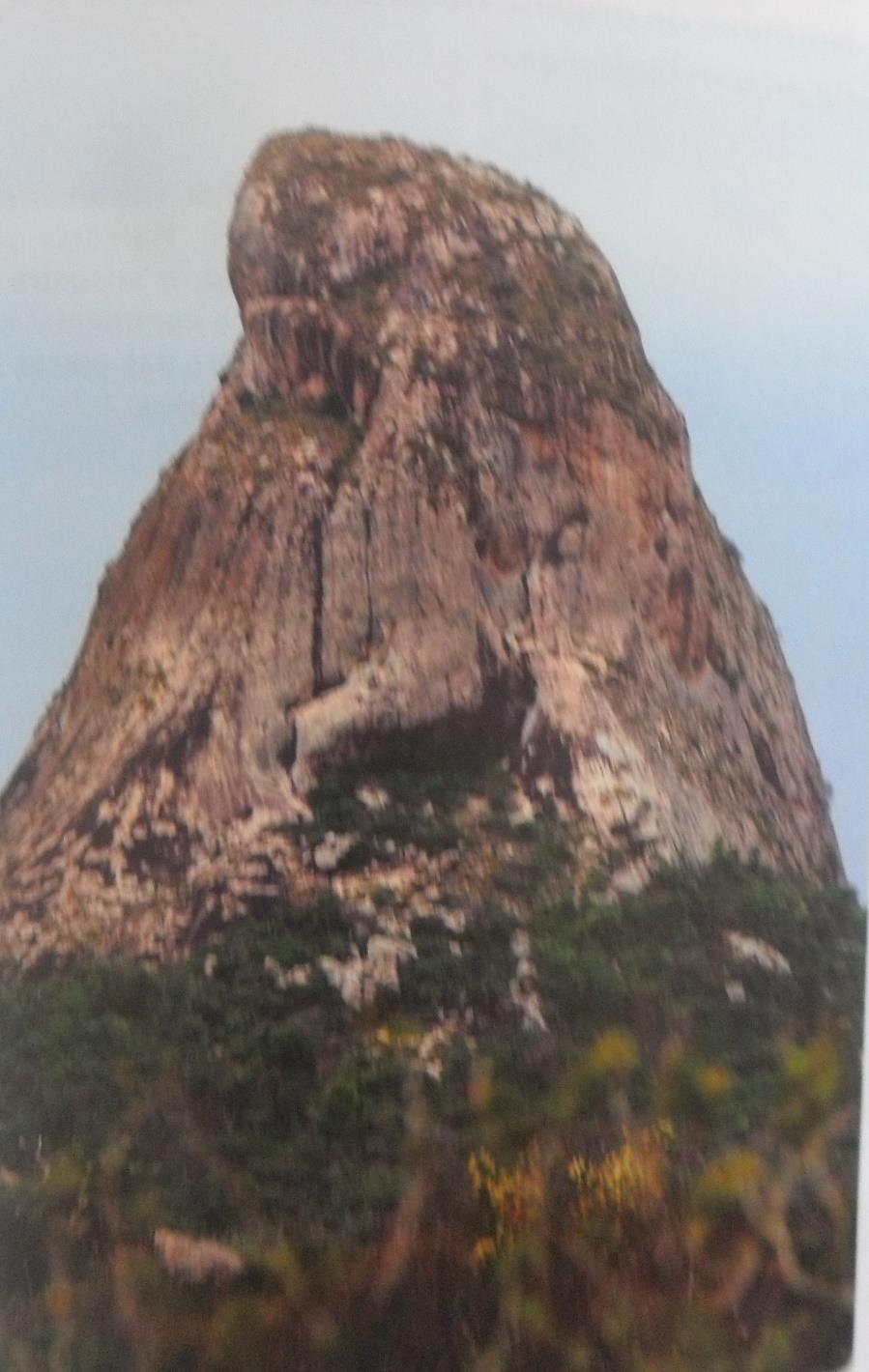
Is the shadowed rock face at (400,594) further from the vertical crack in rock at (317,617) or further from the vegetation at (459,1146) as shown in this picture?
the vegetation at (459,1146)

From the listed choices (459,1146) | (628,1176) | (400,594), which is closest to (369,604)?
(400,594)

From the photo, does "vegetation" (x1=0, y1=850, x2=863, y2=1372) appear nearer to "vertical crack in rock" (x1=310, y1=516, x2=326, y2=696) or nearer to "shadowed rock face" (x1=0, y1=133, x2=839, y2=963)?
"shadowed rock face" (x1=0, y1=133, x2=839, y2=963)

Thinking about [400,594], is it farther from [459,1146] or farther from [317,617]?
[459,1146]

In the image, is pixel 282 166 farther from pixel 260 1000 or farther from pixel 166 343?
pixel 260 1000

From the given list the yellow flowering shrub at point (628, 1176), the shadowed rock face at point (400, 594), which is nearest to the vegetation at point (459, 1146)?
the yellow flowering shrub at point (628, 1176)

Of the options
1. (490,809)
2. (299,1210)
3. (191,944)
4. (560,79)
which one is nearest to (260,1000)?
(191,944)

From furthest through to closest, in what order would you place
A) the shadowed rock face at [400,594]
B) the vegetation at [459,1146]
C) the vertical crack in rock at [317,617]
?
the vertical crack in rock at [317,617]
the shadowed rock face at [400,594]
the vegetation at [459,1146]

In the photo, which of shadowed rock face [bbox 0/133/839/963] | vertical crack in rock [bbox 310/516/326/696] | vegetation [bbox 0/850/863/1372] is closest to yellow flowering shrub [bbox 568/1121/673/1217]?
vegetation [bbox 0/850/863/1372]
